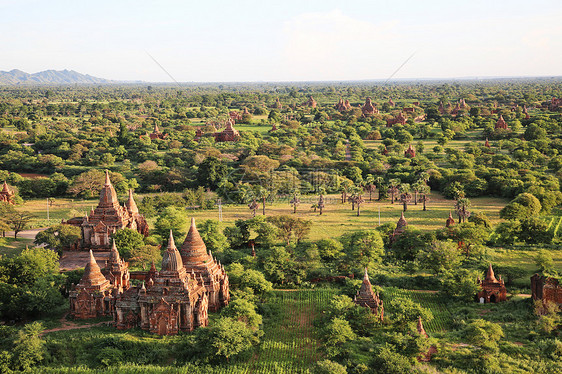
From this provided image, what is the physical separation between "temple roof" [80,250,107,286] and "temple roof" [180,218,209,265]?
5.59 meters

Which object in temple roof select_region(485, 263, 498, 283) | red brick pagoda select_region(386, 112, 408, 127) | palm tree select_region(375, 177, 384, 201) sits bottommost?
temple roof select_region(485, 263, 498, 283)

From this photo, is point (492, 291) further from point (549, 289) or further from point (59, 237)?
point (59, 237)

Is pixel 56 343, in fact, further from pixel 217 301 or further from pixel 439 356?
pixel 439 356

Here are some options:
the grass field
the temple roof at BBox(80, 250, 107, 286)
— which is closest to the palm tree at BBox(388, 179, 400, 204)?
the grass field

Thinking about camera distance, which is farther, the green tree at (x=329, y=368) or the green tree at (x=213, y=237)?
the green tree at (x=213, y=237)

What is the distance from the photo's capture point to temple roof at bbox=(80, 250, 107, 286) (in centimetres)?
3225

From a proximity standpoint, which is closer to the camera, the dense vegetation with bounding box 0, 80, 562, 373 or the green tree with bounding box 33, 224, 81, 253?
the dense vegetation with bounding box 0, 80, 562, 373

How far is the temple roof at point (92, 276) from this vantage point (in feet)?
106

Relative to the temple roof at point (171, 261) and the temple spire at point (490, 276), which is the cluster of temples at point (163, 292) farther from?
the temple spire at point (490, 276)

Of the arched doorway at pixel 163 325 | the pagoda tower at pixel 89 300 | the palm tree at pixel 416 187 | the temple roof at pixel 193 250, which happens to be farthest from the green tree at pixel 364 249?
the palm tree at pixel 416 187

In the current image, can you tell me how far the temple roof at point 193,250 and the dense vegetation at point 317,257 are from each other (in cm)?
334

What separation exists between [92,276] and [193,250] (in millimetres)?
6750

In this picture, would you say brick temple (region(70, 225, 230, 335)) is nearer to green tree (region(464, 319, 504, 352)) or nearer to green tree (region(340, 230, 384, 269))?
green tree (region(340, 230, 384, 269))

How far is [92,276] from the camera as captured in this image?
32.6 metres
